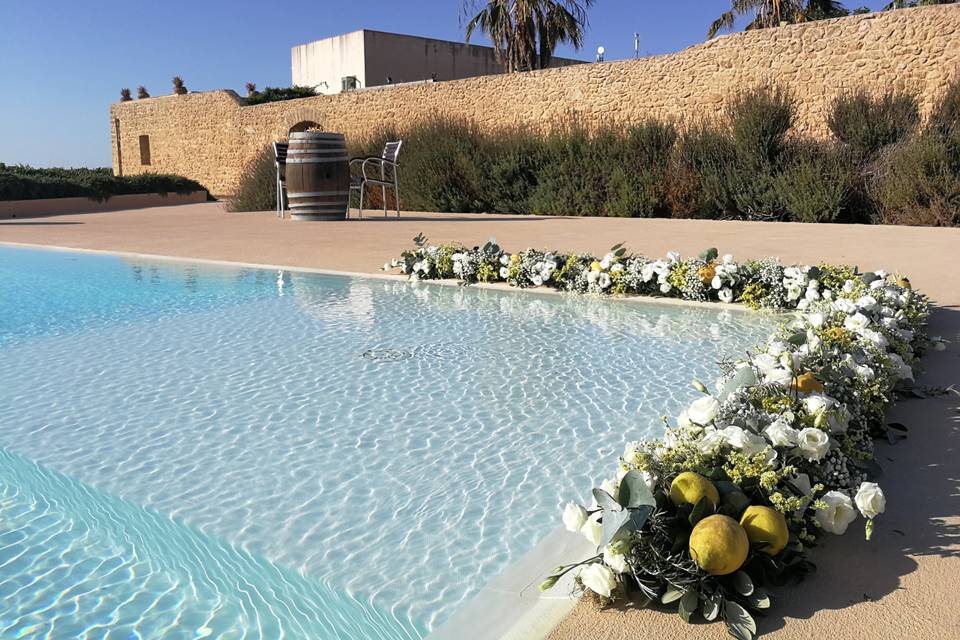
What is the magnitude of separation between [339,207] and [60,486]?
823 centimetres

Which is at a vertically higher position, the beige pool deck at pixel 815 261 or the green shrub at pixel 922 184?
the green shrub at pixel 922 184

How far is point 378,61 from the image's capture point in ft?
80.0

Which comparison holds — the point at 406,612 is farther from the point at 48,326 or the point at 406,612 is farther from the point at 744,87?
the point at 744,87

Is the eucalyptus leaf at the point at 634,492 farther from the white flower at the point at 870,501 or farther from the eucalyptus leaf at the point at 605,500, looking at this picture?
the white flower at the point at 870,501

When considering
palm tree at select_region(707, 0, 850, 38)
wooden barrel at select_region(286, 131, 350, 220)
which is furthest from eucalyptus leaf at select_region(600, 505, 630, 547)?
palm tree at select_region(707, 0, 850, 38)

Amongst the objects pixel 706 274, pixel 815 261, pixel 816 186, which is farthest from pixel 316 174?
pixel 706 274

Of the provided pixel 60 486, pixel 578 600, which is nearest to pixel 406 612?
pixel 578 600

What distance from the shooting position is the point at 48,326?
464 cm

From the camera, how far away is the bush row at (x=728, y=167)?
8.91 m

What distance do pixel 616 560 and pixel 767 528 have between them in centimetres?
31

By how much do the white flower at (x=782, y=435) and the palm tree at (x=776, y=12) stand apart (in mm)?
16426

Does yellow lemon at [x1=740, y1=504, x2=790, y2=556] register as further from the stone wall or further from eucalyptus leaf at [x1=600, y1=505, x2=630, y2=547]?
the stone wall

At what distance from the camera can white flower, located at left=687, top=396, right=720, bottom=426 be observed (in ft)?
5.92

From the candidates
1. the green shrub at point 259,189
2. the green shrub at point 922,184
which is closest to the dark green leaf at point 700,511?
the green shrub at point 922,184
